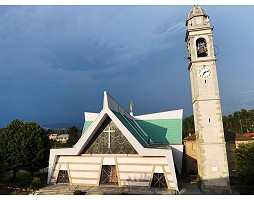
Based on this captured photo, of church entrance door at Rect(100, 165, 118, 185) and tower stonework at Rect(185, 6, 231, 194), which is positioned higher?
tower stonework at Rect(185, 6, 231, 194)

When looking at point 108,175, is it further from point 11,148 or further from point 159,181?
point 11,148

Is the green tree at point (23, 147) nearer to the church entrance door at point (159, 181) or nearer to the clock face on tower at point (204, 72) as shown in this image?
the church entrance door at point (159, 181)

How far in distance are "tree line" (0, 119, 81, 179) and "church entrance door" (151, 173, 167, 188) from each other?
1463 cm

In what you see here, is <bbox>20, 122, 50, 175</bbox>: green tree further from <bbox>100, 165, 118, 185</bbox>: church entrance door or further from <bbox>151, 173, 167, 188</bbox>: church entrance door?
<bbox>151, 173, 167, 188</bbox>: church entrance door

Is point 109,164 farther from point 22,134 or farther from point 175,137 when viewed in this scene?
point 22,134

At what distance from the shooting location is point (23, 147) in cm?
2441

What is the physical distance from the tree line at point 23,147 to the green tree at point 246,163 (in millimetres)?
22382

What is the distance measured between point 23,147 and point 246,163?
952 inches

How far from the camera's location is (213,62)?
66.8 ft

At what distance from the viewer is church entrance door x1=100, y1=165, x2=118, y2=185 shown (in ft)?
67.7

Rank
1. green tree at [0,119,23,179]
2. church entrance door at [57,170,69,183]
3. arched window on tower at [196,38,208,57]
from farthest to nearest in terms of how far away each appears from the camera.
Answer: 1. green tree at [0,119,23,179]
2. church entrance door at [57,170,69,183]
3. arched window on tower at [196,38,208,57]

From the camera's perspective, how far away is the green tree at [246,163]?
58.6 ft

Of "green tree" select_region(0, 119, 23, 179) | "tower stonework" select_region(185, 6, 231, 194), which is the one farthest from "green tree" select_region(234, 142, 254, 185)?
"green tree" select_region(0, 119, 23, 179)

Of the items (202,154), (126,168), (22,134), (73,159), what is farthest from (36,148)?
(202,154)
